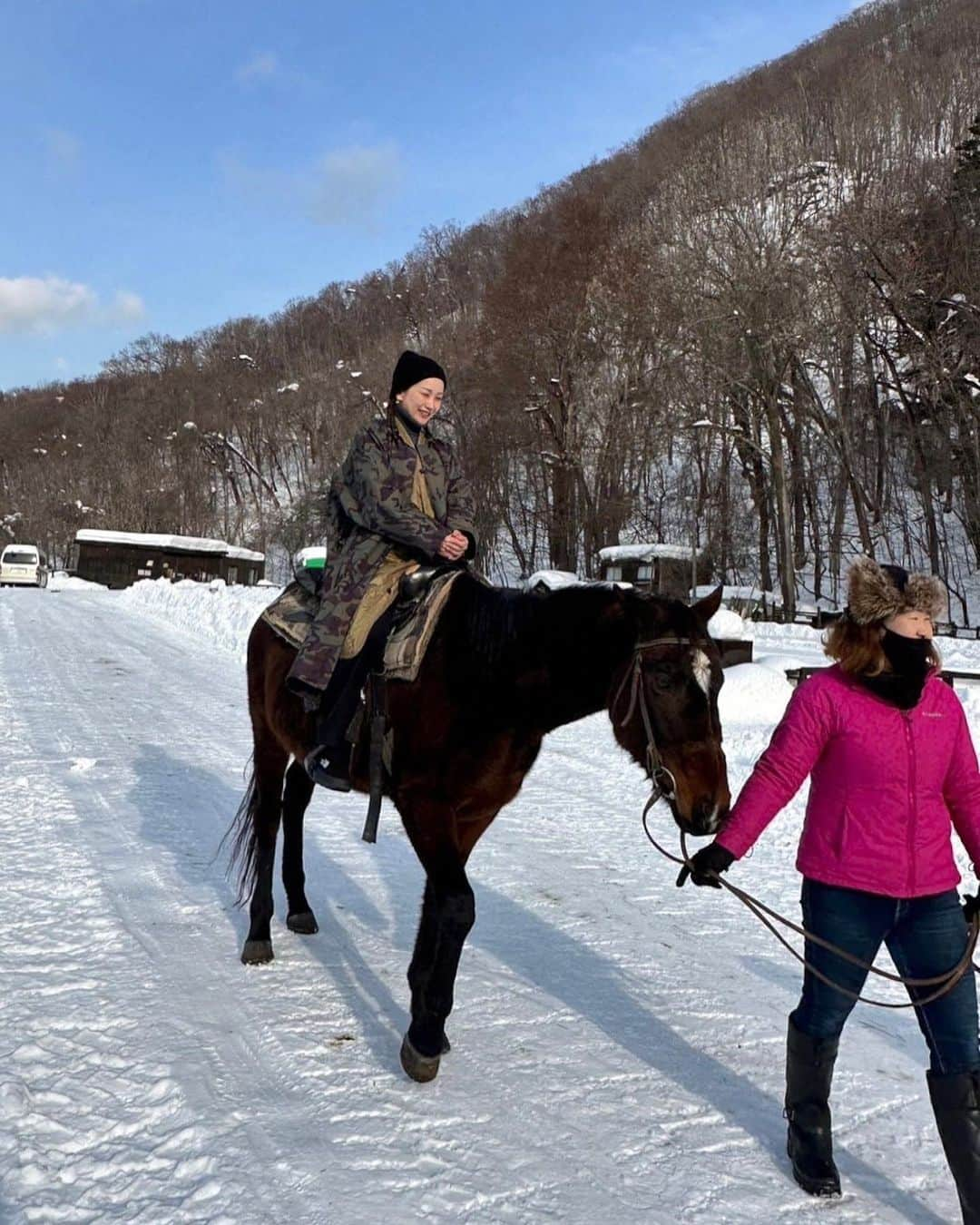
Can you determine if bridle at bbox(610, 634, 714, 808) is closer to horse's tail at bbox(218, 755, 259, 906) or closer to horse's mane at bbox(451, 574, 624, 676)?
horse's mane at bbox(451, 574, 624, 676)

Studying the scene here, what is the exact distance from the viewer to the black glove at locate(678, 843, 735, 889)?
2730 millimetres

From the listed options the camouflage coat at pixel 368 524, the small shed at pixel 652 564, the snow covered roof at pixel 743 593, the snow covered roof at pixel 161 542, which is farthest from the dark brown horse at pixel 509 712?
the snow covered roof at pixel 161 542

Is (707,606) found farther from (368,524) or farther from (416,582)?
(368,524)

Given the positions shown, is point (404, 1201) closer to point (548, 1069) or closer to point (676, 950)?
point (548, 1069)

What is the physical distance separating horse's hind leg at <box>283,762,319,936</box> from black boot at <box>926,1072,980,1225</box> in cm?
304

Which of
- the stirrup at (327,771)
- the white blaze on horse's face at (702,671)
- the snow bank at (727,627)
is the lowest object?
the snow bank at (727,627)

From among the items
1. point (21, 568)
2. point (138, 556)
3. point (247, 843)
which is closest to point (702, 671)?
point (247, 843)

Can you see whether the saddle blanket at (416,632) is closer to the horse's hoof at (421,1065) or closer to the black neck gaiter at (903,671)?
the horse's hoof at (421,1065)

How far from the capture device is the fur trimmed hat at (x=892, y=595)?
2.75 metres

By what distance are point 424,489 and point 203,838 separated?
10.8 feet

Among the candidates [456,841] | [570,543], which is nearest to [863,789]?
[456,841]

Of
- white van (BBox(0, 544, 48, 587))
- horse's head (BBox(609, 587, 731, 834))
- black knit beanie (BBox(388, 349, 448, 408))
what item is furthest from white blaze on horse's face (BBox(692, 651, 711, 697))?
white van (BBox(0, 544, 48, 587))

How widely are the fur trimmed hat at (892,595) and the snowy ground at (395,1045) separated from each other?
1.74m

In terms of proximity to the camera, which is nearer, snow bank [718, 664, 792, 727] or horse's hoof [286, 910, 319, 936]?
horse's hoof [286, 910, 319, 936]
